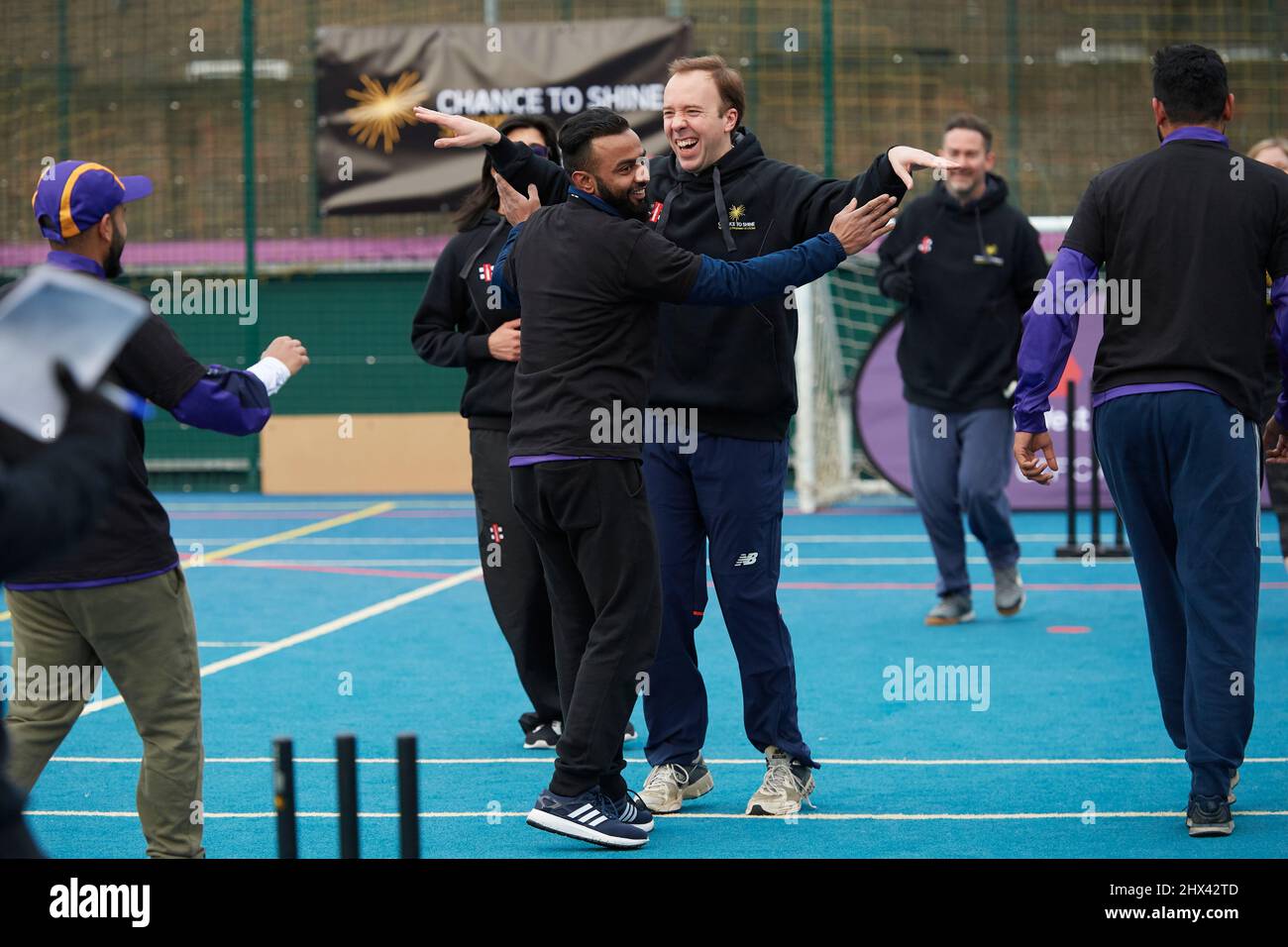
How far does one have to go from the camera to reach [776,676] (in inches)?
230

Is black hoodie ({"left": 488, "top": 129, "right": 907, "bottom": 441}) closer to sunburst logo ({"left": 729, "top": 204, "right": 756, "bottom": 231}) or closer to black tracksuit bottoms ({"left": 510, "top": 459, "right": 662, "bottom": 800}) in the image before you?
sunburst logo ({"left": 729, "top": 204, "right": 756, "bottom": 231})

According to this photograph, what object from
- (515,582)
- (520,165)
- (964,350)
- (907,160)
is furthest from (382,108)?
(907,160)

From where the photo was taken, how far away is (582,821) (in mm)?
5219

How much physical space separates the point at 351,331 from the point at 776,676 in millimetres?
13173

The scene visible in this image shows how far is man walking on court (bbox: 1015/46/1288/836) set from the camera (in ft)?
17.4

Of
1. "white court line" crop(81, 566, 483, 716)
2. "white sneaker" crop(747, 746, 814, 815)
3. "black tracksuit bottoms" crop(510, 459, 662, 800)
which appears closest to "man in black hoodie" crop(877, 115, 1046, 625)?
"white court line" crop(81, 566, 483, 716)

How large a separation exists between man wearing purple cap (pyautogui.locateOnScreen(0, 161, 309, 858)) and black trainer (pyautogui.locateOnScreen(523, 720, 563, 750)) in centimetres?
228

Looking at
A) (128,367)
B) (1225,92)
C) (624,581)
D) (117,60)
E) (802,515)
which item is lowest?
(802,515)

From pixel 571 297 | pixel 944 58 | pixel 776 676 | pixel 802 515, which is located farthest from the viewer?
pixel 944 58
